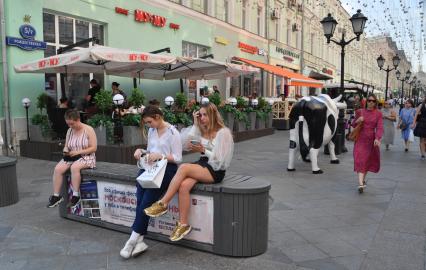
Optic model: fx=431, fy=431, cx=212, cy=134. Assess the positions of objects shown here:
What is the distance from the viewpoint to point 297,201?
6562 mm

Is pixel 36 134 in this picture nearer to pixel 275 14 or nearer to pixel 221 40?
pixel 221 40

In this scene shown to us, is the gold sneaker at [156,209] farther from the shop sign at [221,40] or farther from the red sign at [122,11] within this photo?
the shop sign at [221,40]

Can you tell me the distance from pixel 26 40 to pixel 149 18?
5.74 metres

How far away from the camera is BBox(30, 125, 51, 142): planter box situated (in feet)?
35.7

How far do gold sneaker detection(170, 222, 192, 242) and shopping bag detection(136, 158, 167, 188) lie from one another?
0.46 metres

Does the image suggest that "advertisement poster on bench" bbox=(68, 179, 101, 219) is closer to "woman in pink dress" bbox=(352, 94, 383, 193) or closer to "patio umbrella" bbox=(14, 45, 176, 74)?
"woman in pink dress" bbox=(352, 94, 383, 193)

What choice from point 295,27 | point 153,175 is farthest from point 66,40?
point 295,27

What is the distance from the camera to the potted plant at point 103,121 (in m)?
9.70

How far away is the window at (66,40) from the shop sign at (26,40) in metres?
0.69

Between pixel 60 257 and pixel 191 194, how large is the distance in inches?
57.8

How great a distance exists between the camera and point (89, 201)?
5.40 m

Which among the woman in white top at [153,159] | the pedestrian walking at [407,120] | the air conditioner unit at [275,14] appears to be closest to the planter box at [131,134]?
the woman in white top at [153,159]

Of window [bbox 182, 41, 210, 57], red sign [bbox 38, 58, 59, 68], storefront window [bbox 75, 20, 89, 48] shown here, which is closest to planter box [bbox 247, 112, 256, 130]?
window [bbox 182, 41, 210, 57]

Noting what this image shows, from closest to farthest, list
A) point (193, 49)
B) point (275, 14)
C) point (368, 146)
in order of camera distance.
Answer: point (368, 146), point (193, 49), point (275, 14)
